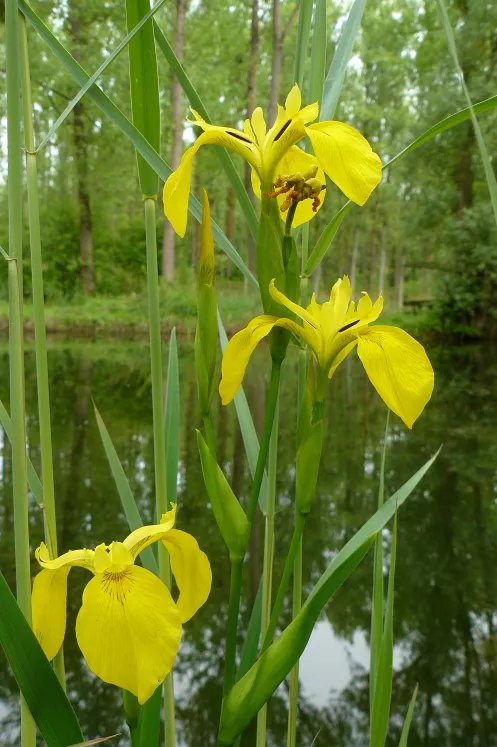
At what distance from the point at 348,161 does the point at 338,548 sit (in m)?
2.03

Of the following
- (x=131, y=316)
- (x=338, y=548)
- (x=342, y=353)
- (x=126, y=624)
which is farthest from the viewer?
(x=131, y=316)

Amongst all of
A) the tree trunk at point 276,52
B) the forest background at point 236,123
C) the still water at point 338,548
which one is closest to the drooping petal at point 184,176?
the still water at point 338,548

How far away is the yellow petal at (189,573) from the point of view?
0.37 meters

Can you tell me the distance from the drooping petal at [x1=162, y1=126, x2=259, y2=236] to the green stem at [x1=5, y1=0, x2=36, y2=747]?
0.41 ft

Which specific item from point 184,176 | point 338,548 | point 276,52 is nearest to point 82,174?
point 276,52

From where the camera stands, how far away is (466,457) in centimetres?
324

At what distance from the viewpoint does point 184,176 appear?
1.16 feet

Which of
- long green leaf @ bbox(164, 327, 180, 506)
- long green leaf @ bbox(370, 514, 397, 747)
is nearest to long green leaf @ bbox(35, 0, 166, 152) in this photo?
long green leaf @ bbox(164, 327, 180, 506)

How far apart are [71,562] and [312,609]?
5.4 inches

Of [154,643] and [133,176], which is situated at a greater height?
[133,176]

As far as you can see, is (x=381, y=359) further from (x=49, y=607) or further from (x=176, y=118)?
(x=176, y=118)

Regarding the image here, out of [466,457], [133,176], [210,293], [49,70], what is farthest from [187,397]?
[133,176]

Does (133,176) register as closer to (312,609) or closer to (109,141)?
(109,141)

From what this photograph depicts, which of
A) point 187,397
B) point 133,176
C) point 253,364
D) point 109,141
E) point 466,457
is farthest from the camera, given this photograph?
point 133,176
